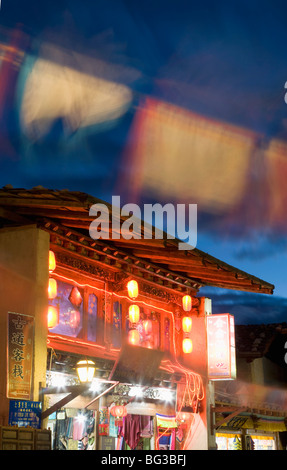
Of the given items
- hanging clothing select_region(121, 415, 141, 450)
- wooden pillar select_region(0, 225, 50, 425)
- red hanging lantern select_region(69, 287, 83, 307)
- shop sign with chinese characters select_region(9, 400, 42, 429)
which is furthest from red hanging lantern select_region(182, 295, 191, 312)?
shop sign with chinese characters select_region(9, 400, 42, 429)

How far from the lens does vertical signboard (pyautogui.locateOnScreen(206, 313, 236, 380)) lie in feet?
68.0

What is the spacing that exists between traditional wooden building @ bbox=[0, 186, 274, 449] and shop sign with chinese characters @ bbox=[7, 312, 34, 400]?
0.08ft

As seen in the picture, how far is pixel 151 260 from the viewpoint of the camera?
19.9 metres

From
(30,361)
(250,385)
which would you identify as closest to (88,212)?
(30,361)

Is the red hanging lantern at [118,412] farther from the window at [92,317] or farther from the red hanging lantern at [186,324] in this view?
the red hanging lantern at [186,324]

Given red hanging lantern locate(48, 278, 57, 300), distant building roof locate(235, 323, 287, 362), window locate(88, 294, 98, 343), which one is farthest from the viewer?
distant building roof locate(235, 323, 287, 362)

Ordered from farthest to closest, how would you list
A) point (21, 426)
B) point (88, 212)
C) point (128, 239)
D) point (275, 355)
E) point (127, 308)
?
point (275, 355)
point (127, 308)
point (128, 239)
point (88, 212)
point (21, 426)

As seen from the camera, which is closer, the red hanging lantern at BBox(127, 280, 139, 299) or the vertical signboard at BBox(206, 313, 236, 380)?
the red hanging lantern at BBox(127, 280, 139, 299)

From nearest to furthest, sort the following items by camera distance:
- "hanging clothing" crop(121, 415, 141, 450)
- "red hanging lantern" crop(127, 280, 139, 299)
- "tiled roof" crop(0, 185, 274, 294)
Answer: "tiled roof" crop(0, 185, 274, 294) → "hanging clothing" crop(121, 415, 141, 450) → "red hanging lantern" crop(127, 280, 139, 299)

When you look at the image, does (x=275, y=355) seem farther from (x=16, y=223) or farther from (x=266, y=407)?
(x=16, y=223)

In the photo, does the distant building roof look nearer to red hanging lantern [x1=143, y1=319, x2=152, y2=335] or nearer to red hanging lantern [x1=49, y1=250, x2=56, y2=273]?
red hanging lantern [x1=143, y1=319, x2=152, y2=335]

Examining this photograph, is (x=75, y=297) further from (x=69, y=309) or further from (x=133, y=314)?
(x=133, y=314)
